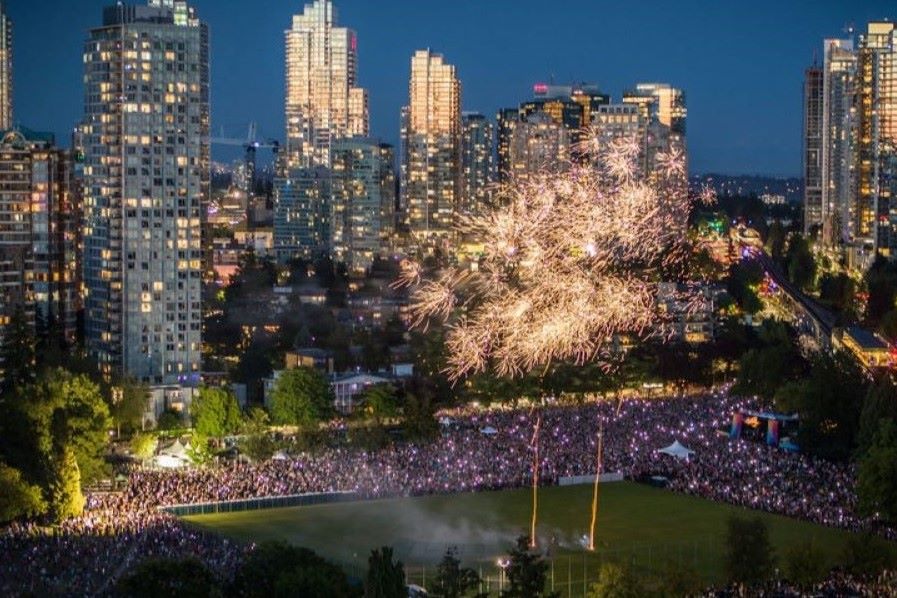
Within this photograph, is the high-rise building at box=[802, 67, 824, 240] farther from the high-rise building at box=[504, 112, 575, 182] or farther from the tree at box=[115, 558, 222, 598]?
the tree at box=[115, 558, 222, 598]

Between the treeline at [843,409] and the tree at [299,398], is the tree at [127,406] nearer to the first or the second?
the tree at [299,398]

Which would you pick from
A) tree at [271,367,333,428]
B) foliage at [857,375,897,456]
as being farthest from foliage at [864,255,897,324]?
tree at [271,367,333,428]

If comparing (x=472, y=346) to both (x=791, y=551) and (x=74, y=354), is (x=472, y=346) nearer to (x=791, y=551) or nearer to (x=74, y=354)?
(x=791, y=551)

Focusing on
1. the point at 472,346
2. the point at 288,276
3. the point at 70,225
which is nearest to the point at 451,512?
the point at 472,346

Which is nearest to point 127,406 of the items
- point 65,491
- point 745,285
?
point 65,491

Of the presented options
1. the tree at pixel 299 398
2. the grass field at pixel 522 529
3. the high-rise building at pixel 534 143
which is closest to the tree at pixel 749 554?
the grass field at pixel 522 529
